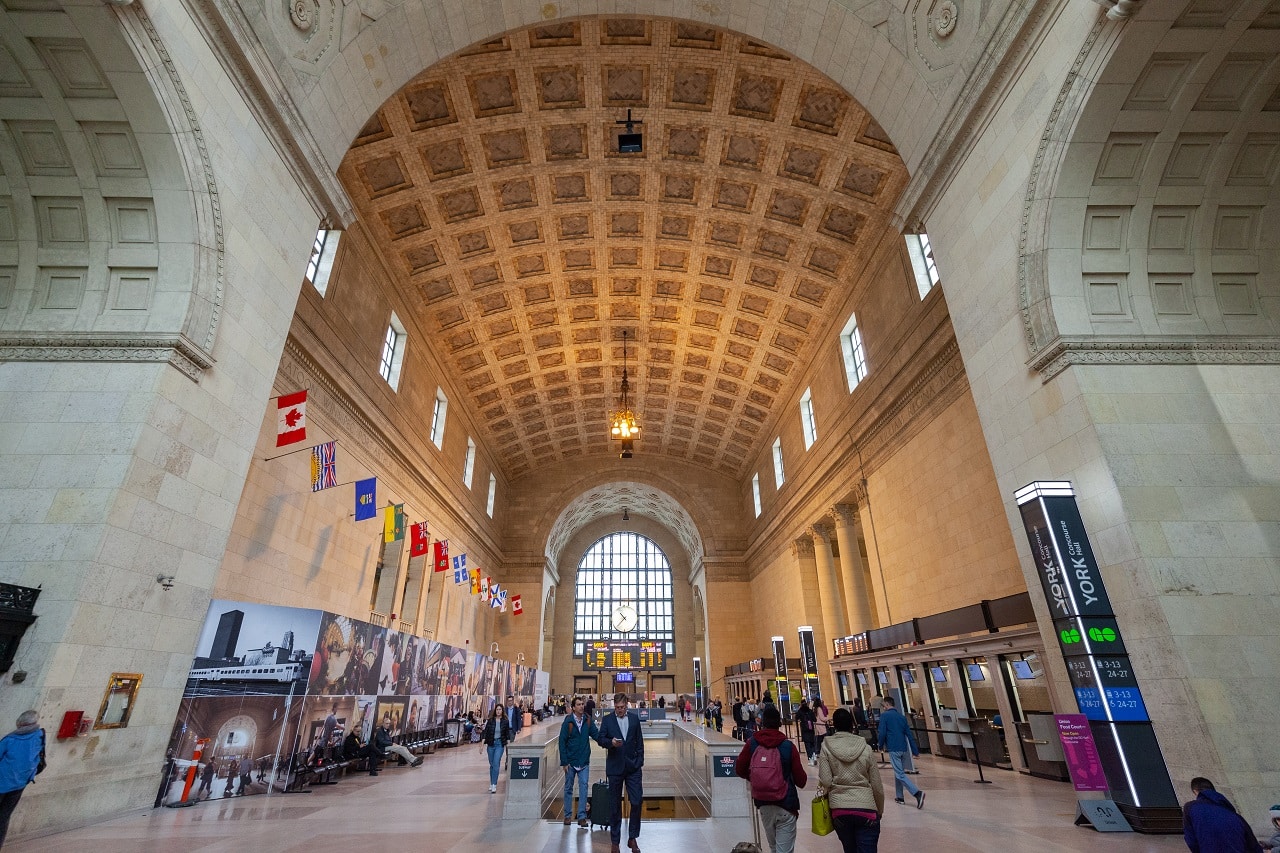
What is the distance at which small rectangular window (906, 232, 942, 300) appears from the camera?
47.6 feet

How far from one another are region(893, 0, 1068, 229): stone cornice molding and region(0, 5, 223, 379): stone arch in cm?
1034

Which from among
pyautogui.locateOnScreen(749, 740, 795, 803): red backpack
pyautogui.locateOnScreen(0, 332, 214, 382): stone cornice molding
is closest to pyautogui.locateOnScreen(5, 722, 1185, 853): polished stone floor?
pyautogui.locateOnScreen(749, 740, 795, 803): red backpack

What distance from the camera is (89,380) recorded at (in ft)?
23.5

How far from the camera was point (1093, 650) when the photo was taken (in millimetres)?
6172

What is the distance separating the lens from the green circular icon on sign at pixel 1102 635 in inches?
244

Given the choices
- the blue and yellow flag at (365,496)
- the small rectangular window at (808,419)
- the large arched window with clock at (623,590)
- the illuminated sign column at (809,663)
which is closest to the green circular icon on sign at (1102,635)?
the illuminated sign column at (809,663)

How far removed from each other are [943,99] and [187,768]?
13.9m

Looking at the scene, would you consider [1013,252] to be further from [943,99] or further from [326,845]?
[326,845]

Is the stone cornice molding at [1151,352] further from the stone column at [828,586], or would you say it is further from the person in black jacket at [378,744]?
the stone column at [828,586]

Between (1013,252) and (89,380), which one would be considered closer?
(89,380)

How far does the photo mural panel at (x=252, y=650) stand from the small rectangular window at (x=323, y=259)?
7.91 meters

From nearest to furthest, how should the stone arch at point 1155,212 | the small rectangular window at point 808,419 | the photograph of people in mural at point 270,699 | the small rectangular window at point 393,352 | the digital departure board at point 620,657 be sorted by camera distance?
1. the stone arch at point 1155,212
2. the photograph of people in mural at point 270,699
3. the small rectangular window at point 393,352
4. the small rectangular window at point 808,419
5. the digital departure board at point 620,657

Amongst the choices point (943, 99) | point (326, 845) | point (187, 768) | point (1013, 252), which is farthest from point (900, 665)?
point (187, 768)

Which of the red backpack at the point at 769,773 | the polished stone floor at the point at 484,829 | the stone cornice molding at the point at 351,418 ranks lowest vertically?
the polished stone floor at the point at 484,829
